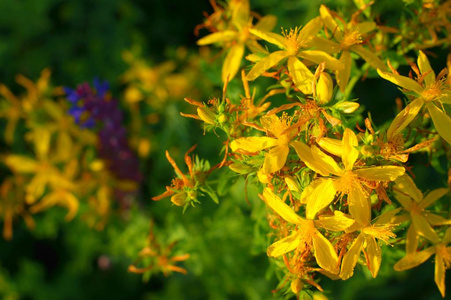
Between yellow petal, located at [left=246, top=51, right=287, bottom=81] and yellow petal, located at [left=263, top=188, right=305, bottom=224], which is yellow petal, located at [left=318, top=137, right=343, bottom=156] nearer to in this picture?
yellow petal, located at [left=263, top=188, right=305, bottom=224]

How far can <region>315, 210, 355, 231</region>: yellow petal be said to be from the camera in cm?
132

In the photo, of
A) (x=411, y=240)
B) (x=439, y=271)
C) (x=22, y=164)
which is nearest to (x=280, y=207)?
(x=411, y=240)

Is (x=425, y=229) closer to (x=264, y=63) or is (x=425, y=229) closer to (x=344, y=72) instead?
(x=344, y=72)

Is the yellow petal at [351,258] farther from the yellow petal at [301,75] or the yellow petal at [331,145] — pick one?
the yellow petal at [301,75]

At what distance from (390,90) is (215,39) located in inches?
71.5

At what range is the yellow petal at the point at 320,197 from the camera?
1.35 meters

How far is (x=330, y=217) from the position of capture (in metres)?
1.36

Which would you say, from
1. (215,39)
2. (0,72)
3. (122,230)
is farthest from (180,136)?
(0,72)

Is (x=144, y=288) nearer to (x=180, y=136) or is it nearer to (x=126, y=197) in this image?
(x=126, y=197)

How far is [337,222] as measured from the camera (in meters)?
1.34

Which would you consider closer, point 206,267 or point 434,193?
point 434,193

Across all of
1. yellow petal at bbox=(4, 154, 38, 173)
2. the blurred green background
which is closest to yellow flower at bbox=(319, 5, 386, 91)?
the blurred green background

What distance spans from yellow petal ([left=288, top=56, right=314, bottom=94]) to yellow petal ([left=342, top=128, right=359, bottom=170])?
23cm

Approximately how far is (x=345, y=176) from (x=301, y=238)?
0.77 feet
